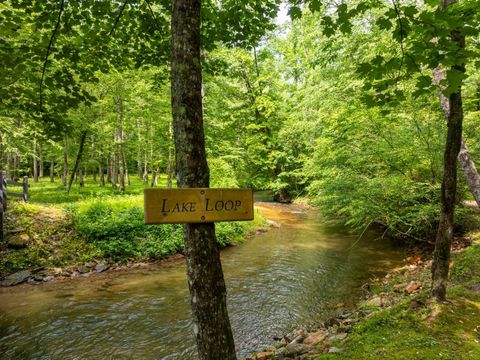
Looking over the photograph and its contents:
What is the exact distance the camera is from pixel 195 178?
2482mm

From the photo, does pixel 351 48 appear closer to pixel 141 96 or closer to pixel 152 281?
pixel 152 281

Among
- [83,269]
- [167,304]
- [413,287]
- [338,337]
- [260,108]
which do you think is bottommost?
[167,304]

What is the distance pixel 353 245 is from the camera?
12148 mm

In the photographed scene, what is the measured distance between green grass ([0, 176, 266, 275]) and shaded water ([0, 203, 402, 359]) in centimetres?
95

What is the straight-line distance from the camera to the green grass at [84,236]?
32.0 ft

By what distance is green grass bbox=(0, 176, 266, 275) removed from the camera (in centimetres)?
974

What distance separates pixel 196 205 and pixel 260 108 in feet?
77.7

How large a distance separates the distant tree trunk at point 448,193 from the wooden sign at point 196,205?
2967mm

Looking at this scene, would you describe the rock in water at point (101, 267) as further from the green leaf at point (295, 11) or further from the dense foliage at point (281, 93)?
the green leaf at point (295, 11)

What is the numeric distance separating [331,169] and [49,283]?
9186 millimetres

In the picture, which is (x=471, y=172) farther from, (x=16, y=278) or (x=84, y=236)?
(x=16, y=278)

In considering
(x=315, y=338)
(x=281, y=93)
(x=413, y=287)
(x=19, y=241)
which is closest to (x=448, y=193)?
(x=315, y=338)

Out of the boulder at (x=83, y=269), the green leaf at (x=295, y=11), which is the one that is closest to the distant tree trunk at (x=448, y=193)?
the green leaf at (x=295, y=11)

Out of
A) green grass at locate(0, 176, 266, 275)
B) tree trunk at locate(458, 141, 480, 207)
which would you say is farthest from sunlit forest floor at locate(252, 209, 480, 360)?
green grass at locate(0, 176, 266, 275)
